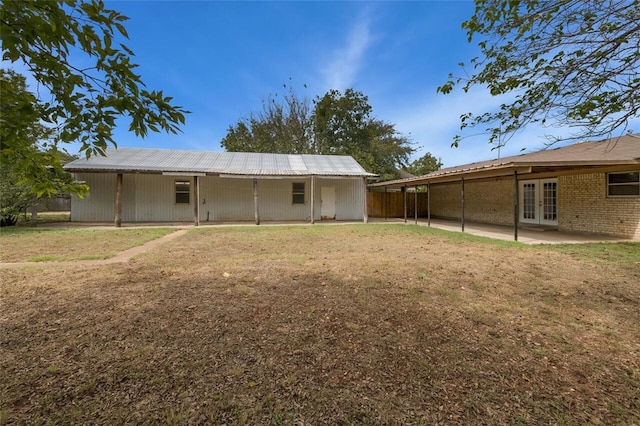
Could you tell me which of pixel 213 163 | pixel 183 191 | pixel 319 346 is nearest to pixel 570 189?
pixel 319 346

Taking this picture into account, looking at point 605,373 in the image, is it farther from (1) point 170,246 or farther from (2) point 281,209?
(2) point 281,209

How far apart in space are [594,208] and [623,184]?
3.69 feet

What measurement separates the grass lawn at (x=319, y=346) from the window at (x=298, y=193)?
1153 cm

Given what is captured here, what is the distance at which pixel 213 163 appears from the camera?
16.0 m

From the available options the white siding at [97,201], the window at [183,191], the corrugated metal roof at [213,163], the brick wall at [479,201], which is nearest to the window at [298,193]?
the corrugated metal roof at [213,163]

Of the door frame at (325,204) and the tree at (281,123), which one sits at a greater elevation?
the tree at (281,123)

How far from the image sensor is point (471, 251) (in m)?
7.30

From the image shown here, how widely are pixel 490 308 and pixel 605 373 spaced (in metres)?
1.29

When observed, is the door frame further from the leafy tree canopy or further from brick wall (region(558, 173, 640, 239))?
the leafy tree canopy

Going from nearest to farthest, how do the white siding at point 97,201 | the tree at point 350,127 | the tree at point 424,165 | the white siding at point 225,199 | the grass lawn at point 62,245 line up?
the grass lawn at point 62,245 < the white siding at point 97,201 < the white siding at point 225,199 < the tree at point 350,127 < the tree at point 424,165

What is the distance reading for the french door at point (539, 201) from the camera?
11.9 m

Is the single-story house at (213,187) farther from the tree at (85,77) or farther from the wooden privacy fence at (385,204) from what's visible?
the tree at (85,77)

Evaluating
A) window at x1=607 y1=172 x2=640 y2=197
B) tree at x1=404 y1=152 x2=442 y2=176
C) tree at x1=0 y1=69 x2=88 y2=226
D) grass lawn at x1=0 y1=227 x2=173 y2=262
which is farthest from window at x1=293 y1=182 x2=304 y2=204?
tree at x1=404 y1=152 x2=442 y2=176

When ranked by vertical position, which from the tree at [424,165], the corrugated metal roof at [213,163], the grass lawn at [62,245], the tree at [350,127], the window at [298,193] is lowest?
the grass lawn at [62,245]
